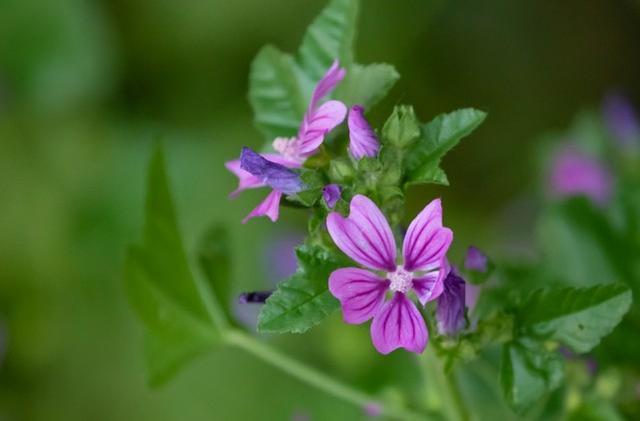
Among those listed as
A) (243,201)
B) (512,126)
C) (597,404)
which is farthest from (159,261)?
(512,126)

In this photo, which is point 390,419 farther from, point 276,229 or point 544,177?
point 276,229

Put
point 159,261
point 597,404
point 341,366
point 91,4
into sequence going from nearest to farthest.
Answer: point 597,404 < point 159,261 < point 341,366 < point 91,4

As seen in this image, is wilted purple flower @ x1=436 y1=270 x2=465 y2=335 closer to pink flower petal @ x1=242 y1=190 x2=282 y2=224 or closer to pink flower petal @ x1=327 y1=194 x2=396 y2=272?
pink flower petal @ x1=327 y1=194 x2=396 y2=272

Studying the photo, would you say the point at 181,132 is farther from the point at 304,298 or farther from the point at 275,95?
the point at 304,298

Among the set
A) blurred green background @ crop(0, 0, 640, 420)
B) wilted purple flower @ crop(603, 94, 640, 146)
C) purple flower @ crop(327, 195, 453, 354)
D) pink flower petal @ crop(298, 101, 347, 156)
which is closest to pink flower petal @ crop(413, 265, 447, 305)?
purple flower @ crop(327, 195, 453, 354)

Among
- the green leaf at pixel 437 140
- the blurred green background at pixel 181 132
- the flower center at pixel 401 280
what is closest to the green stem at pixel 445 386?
the flower center at pixel 401 280

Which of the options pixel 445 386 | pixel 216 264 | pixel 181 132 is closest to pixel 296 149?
pixel 445 386

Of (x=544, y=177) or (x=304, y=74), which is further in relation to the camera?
(x=544, y=177)
